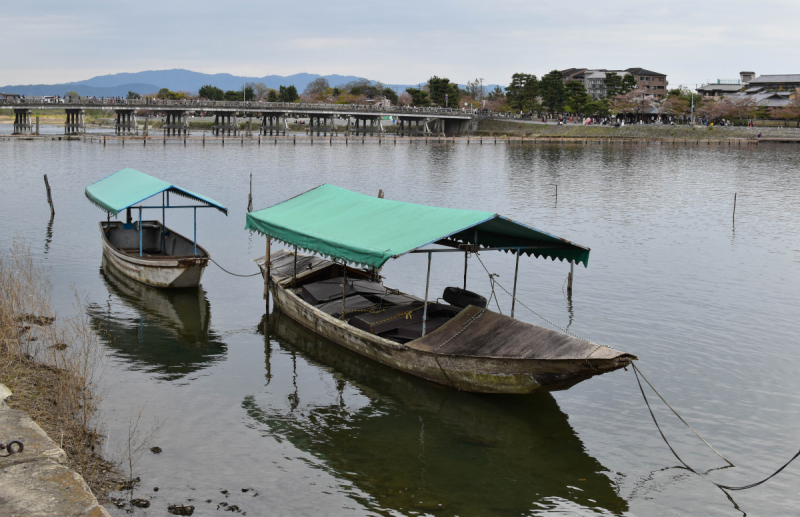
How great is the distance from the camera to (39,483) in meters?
9.43

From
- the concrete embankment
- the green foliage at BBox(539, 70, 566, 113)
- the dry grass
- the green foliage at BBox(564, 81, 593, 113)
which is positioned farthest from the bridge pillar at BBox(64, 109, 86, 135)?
the concrete embankment

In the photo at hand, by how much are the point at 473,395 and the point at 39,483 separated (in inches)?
355

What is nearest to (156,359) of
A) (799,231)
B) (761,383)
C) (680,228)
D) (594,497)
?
(594,497)

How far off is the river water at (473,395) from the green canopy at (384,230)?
322cm

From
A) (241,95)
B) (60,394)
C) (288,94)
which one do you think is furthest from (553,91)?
(60,394)

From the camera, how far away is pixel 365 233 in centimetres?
1733

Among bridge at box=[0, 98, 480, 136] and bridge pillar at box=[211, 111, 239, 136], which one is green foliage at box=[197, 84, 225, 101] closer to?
bridge pillar at box=[211, 111, 239, 136]

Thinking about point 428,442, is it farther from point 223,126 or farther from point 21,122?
point 21,122

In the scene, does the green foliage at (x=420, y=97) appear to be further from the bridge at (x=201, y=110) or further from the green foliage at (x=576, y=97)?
the green foliage at (x=576, y=97)

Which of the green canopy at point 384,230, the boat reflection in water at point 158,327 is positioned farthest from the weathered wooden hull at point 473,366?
the boat reflection in water at point 158,327

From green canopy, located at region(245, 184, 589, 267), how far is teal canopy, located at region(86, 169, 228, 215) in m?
4.48

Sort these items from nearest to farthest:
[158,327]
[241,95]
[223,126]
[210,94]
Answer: [158,327]
[223,126]
[210,94]
[241,95]

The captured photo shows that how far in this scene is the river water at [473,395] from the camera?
1205cm

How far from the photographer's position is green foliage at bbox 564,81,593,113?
134375 mm
